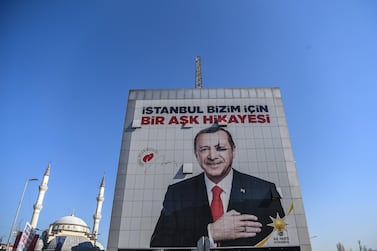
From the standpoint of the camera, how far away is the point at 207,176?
84.2ft

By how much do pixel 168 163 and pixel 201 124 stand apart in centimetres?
610

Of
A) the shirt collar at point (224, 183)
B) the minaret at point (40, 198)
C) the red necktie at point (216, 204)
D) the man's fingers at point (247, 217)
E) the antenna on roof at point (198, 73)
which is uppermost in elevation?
the antenna on roof at point (198, 73)

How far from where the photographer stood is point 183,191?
82.7 ft

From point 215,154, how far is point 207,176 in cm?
265

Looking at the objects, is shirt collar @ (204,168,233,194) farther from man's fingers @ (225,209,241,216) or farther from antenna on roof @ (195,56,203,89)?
antenna on roof @ (195,56,203,89)

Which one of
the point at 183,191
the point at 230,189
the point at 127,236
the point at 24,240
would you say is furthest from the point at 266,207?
the point at 24,240

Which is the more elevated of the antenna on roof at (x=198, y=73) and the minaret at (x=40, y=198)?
the antenna on roof at (x=198, y=73)

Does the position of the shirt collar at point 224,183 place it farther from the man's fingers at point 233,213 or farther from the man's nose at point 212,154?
the man's nose at point 212,154

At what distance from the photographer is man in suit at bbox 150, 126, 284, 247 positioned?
2288 cm

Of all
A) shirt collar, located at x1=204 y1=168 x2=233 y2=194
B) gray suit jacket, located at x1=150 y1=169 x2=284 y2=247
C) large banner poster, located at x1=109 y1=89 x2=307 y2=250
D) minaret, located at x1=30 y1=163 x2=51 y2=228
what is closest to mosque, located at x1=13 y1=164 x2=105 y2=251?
minaret, located at x1=30 y1=163 x2=51 y2=228

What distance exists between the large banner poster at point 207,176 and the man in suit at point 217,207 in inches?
3.5

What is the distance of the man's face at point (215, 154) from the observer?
25.8 metres

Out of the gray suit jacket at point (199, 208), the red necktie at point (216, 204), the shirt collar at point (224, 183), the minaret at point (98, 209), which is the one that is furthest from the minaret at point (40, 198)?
the red necktie at point (216, 204)

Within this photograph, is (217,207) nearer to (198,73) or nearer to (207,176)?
(207,176)
